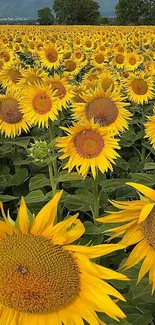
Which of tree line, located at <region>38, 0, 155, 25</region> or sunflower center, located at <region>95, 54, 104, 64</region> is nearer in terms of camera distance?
sunflower center, located at <region>95, 54, 104, 64</region>

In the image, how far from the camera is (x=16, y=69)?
4375 millimetres

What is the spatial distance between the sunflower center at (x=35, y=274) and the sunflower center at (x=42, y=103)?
2.09m

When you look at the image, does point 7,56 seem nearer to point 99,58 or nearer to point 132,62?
point 99,58

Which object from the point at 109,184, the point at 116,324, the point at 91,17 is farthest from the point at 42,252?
the point at 91,17

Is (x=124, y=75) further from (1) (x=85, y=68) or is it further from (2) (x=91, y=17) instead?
(2) (x=91, y=17)

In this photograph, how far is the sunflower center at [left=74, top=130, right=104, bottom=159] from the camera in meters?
2.38

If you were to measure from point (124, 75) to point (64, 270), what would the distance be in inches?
A: 155

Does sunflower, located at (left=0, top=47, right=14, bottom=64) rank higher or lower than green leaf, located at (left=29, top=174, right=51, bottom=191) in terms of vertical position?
higher

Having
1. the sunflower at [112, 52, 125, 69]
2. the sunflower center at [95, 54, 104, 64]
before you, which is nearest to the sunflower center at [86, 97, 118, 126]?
the sunflower at [112, 52, 125, 69]

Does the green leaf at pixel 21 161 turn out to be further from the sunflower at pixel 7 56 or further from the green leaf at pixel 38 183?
the sunflower at pixel 7 56

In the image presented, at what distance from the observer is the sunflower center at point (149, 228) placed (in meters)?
1.28

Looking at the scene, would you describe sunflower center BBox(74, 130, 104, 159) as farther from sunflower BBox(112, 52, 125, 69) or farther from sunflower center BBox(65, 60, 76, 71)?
sunflower BBox(112, 52, 125, 69)


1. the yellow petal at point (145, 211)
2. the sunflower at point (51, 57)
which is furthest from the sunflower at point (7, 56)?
the yellow petal at point (145, 211)

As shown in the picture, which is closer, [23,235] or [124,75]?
[23,235]
